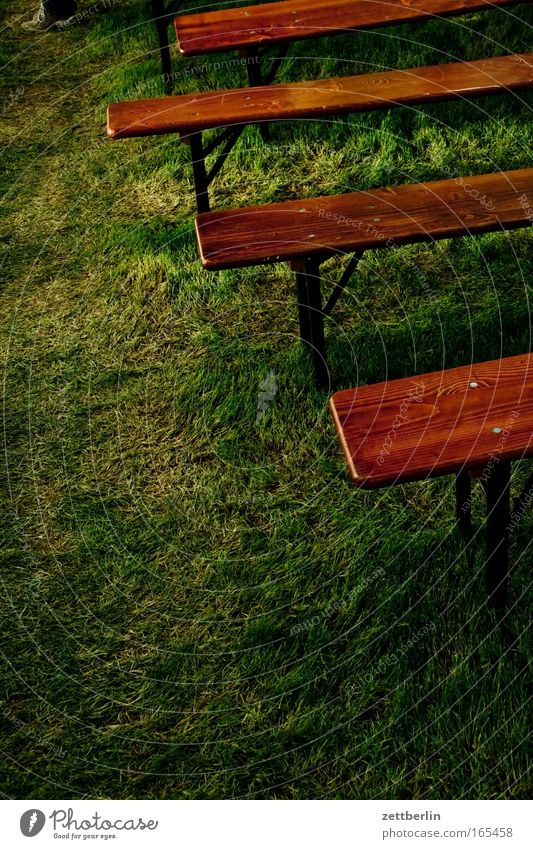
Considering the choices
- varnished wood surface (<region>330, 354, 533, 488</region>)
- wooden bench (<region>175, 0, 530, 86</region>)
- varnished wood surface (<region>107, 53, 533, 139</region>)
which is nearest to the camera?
varnished wood surface (<region>330, 354, 533, 488</region>)

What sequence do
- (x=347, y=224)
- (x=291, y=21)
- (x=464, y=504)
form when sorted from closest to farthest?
1. (x=464, y=504)
2. (x=347, y=224)
3. (x=291, y=21)

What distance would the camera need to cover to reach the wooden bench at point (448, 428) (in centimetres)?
218

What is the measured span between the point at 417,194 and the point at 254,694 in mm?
1985

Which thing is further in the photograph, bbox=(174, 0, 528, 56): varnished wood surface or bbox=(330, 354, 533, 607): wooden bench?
bbox=(174, 0, 528, 56): varnished wood surface

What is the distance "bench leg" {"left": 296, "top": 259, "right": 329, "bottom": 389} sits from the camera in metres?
3.19

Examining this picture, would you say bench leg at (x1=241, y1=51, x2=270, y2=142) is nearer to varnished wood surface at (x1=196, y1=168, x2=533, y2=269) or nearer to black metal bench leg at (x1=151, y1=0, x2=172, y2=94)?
black metal bench leg at (x1=151, y1=0, x2=172, y2=94)

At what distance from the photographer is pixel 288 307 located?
3.92 m

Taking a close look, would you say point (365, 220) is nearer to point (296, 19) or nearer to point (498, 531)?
point (498, 531)

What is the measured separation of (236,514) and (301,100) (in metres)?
1.99

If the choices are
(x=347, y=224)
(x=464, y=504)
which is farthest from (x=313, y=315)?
(x=464, y=504)

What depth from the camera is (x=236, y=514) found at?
3096 millimetres

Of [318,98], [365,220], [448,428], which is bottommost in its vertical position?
[448,428]

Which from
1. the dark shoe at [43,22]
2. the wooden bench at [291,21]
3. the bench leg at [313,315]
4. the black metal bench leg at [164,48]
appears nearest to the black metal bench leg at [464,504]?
the bench leg at [313,315]

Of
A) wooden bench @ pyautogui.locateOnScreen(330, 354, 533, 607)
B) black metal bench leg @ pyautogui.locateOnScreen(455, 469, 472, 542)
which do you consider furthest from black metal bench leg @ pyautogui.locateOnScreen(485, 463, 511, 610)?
black metal bench leg @ pyautogui.locateOnScreen(455, 469, 472, 542)
